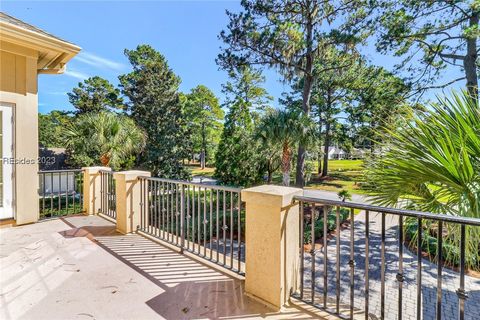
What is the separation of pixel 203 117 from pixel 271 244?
86.4 ft

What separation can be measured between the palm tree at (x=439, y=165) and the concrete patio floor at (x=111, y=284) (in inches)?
52.4

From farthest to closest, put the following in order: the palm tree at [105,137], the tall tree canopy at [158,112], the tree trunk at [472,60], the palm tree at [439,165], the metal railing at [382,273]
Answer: the tall tree canopy at [158,112] → the palm tree at [105,137] → the tree trunk at [472,60] → the palm tree at [439,165] → the metal railing at [382,273]

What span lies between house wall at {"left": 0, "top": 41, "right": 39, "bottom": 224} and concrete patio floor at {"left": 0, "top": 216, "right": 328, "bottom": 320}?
29.5 inches

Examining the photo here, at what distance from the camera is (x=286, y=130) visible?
10.4 meters

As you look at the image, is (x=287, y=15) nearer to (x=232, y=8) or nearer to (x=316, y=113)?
(x=232, y=8)

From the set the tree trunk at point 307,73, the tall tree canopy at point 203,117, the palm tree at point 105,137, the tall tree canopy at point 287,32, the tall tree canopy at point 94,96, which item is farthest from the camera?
the tall tree canopy at point 203,117

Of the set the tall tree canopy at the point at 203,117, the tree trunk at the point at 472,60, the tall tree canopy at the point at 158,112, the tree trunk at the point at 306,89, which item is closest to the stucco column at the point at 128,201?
the tree trunk at the point at 306,89

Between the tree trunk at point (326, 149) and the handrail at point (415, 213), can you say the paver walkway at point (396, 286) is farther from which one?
the tree trunk at point (326, 149)

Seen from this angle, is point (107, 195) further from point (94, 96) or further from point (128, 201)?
point (94, 96)

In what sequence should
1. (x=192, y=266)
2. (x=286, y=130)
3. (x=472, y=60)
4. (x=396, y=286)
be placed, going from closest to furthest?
(x=192, y=266) < (x=396, y=286) < (x=472, y=60) < (x=286, y=130)

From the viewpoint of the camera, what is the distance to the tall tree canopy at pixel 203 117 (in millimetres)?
25922

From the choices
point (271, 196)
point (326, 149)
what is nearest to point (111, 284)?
point (271, 196)

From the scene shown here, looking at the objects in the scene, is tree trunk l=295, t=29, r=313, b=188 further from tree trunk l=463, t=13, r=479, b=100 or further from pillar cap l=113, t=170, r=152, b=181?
pillar cap l=113, t=170, r=152, b=181

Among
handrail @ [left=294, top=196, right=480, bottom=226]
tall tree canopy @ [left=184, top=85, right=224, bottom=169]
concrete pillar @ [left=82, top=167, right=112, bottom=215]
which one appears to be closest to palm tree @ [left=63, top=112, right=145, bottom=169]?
concrete pillar @ [left=82, top=167, right=112, bottom=215]
